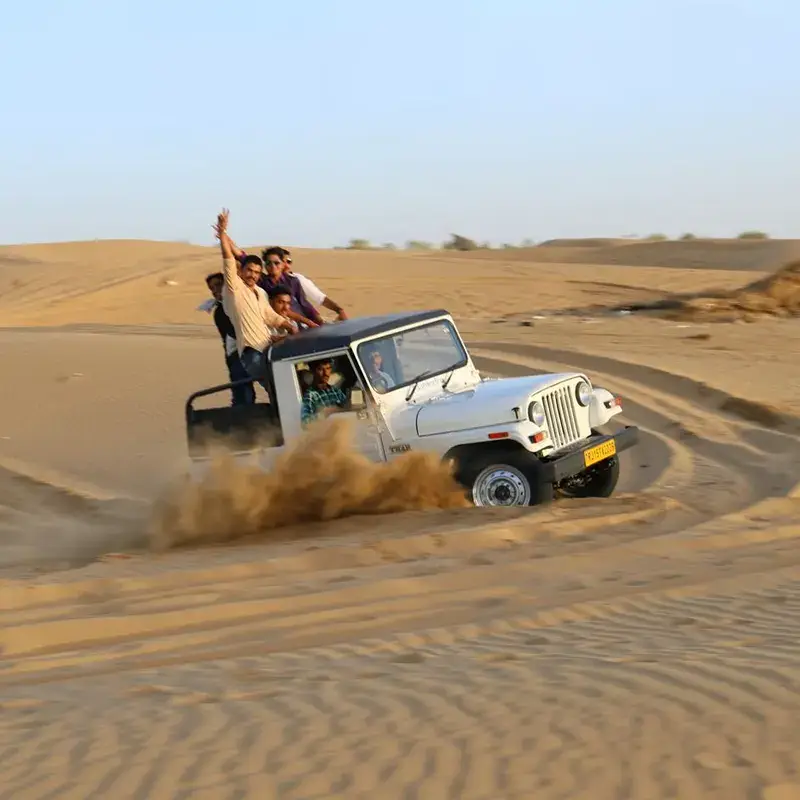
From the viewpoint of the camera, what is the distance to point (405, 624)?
5836 mm

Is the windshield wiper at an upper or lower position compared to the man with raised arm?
lower

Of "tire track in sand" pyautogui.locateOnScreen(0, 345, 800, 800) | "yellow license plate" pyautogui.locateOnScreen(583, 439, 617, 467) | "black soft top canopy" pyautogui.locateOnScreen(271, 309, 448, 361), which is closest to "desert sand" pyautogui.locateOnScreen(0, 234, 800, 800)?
"tire track in sand" pyautogui.locateOnScreen(0, 345, 800, 800)

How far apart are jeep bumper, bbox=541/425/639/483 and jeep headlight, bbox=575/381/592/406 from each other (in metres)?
0.26

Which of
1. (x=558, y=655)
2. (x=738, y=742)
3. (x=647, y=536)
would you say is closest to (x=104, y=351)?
(x=647, y=536)

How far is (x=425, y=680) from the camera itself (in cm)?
477

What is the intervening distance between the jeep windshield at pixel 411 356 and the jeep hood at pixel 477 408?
332 mm

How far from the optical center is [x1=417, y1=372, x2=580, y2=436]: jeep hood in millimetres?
8055

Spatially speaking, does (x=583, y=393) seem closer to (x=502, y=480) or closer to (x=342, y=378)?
(x=502, y=480)

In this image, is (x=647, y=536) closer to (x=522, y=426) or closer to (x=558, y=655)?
(x=522, y=426)

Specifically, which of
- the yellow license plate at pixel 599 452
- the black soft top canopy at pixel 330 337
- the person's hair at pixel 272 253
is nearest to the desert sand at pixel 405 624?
the yellow license plate at pixel 599 452

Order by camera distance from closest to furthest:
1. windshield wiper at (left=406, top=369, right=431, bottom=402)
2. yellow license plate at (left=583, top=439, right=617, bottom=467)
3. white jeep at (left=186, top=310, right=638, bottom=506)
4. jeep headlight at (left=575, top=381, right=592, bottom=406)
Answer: white jeep at (left=186, top=310, right=638, bottom=506), yellow license plate at (left=583, top=439, right=617, bottom=467), windshield wiper at (left=406, top=369, right=431, bottom=402), jeep headlight at (left=575, top=381, right=592, bottom=406)

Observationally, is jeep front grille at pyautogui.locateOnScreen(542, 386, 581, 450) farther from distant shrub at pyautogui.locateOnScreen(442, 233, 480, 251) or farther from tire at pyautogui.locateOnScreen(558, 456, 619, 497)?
distant shrub at pyautogui.locateOnScreen(442, 233, 480, 251)

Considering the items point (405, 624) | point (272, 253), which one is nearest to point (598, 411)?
point (272, 253)

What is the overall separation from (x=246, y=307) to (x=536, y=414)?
8.23ft
